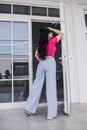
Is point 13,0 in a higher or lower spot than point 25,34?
higher

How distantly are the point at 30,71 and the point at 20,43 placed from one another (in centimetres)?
65

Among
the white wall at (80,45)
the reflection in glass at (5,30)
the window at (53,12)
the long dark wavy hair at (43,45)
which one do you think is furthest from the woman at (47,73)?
the white wall at (80,45)

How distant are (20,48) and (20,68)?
0.44 metres

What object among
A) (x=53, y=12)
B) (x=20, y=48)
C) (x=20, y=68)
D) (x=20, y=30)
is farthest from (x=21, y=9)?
(x=20, y=68)

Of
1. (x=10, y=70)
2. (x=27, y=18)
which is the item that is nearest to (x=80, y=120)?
(x=10, y=70)

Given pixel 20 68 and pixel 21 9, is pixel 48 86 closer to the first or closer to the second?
pixel 20 68

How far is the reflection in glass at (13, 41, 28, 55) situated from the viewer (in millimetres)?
4199

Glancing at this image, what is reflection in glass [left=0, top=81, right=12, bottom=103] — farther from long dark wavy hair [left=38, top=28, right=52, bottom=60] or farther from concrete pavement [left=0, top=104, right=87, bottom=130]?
long dark wavy hair [left=38, top=28, right=52, bottom=60]

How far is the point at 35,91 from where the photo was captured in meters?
3.47

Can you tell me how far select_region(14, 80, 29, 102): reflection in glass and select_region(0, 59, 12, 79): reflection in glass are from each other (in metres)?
0.21

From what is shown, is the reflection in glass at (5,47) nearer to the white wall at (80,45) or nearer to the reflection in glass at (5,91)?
the reflection in glass at (5,91)

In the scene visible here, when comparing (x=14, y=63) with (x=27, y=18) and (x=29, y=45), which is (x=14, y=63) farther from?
(x=27, y=18)

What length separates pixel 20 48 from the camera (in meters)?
4.24

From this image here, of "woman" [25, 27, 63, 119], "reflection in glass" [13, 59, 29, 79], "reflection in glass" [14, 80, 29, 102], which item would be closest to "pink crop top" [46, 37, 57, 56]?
"woman" [25, 27, 63, 119]
